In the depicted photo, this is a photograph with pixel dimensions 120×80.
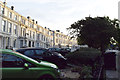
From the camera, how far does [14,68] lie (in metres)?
3.98

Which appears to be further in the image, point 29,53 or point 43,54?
point 43,54

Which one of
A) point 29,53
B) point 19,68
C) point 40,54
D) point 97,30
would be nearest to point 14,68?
point 19,68

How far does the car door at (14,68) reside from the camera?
3.87m

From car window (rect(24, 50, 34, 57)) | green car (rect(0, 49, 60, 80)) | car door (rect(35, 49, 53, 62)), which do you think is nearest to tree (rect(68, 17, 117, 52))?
car door (rect(35, 49, 53, 62))

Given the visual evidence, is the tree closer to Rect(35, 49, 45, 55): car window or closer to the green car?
Rect(35, 49, 45, 55): car window

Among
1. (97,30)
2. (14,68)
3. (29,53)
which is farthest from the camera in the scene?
(97,30)

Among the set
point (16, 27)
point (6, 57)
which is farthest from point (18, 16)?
point (6, 57)

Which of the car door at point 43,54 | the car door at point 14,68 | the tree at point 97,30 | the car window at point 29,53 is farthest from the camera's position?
the tree at point 97,30

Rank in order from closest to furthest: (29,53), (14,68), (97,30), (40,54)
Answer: (14,68) < (29,53) < (40,54) < (97,30)

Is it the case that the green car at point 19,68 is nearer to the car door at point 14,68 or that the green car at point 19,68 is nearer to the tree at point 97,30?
the car door at point 14,68

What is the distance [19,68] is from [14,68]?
0.16 meters

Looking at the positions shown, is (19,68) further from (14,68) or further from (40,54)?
(40,54)

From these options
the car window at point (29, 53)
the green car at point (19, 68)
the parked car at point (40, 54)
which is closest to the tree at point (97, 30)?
the parked car at point (40, 54)

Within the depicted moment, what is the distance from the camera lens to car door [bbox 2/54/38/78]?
3.87m
